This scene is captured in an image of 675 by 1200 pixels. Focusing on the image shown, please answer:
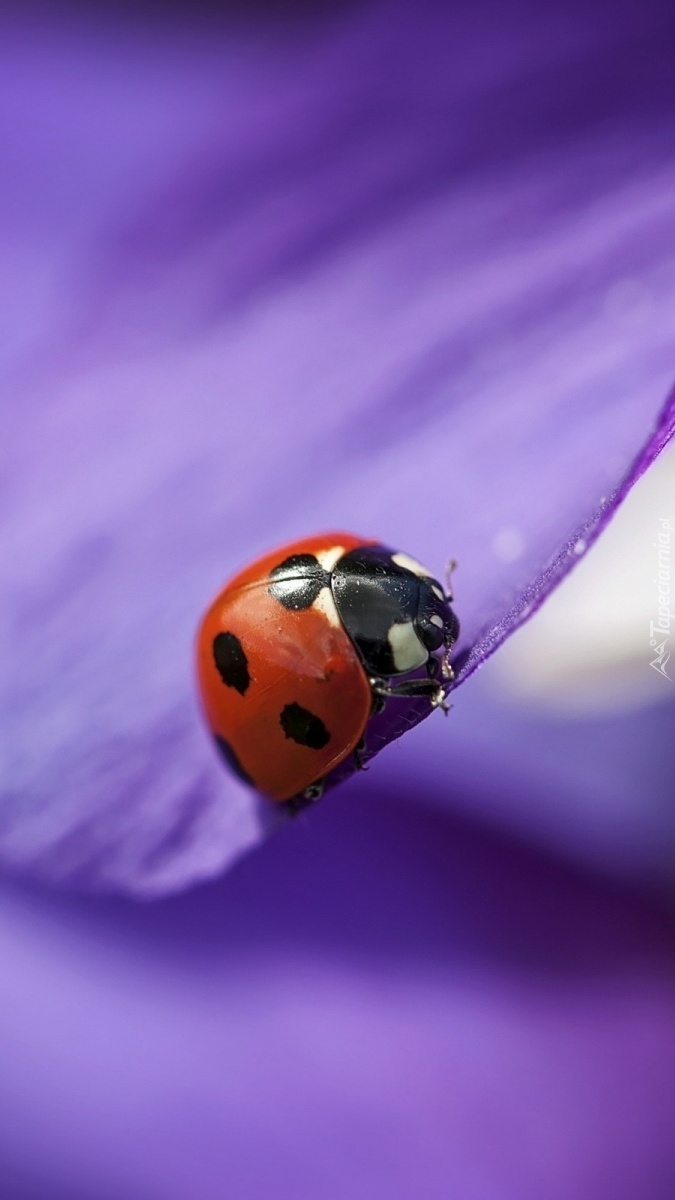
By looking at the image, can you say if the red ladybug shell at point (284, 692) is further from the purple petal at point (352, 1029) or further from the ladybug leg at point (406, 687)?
the purple petal at point (352, 1029)

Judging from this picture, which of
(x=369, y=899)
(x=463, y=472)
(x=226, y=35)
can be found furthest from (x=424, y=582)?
(x=226, y=35)

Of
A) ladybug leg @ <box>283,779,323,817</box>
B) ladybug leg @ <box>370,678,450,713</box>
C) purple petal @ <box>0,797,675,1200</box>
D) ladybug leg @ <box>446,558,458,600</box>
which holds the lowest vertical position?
purple petal @ <box>0,797,675,1200</box>

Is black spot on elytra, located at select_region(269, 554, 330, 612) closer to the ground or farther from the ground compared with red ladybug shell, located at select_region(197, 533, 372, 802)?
farther from the ground

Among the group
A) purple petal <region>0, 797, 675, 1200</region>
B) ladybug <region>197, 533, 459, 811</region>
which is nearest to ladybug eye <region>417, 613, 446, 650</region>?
ladybug <region>197, 533, 459, 811</region>

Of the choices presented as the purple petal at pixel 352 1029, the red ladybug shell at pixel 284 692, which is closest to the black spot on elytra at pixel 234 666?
the red ladybug shell at pixel 284 692

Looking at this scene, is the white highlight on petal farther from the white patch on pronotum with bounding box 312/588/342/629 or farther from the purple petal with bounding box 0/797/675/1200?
the purple petal with bounding box 0/797/675/1200

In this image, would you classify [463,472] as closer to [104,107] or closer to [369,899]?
[369,899]
